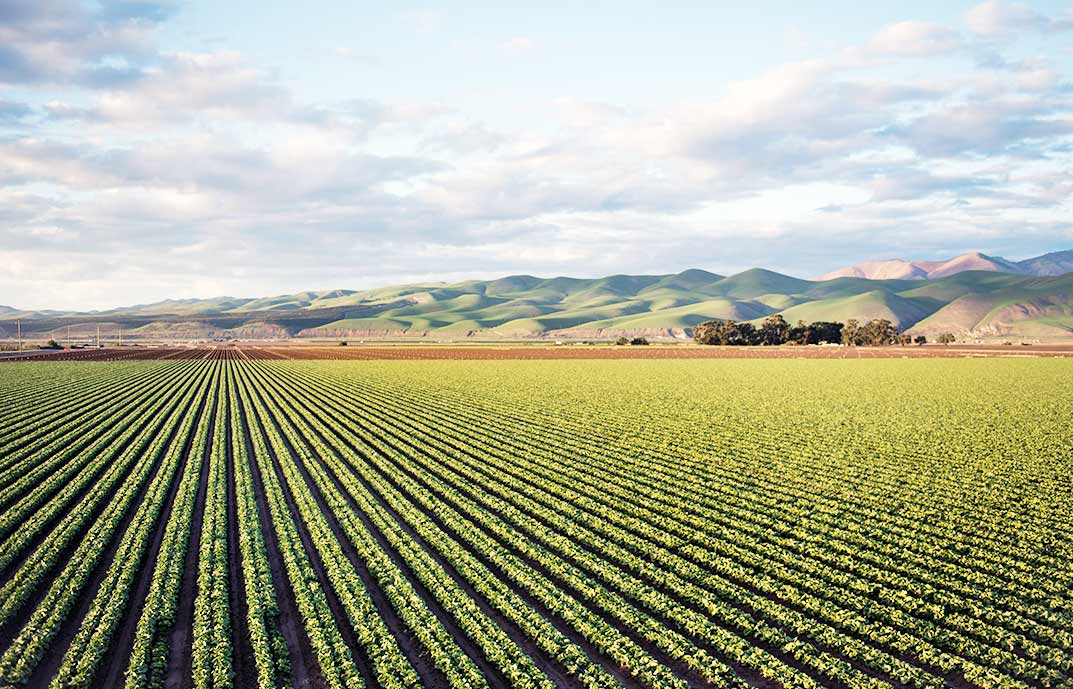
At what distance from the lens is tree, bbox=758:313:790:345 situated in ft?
521

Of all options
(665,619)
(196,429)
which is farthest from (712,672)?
(196,429)

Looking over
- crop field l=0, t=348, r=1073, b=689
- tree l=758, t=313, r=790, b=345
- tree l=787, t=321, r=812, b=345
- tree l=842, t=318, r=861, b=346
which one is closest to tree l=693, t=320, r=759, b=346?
tree l=758, t=313, r=790, b=345

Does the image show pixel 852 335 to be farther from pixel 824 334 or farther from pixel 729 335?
pixel 729 335

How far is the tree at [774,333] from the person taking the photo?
15888cm

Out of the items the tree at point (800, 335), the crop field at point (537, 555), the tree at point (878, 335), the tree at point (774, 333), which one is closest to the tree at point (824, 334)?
the tree at point (800, 335)

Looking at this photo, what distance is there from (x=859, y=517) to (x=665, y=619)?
30.6 ft

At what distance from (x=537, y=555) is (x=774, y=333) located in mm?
154412

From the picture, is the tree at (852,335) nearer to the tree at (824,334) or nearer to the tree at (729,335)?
the tree at (824,334)

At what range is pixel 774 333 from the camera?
160000 millimetres

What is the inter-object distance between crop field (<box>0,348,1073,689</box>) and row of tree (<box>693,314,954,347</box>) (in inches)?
4827

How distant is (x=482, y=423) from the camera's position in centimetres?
3850

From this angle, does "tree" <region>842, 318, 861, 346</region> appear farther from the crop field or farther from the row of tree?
the crop field

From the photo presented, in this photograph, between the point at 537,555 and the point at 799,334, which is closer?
the point at 537,555

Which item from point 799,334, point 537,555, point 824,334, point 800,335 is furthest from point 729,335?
point 537,555
